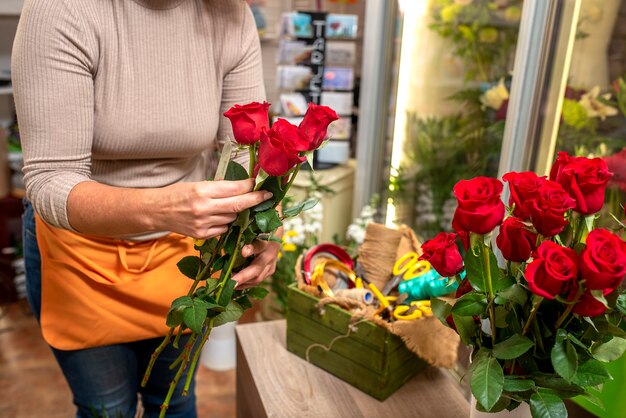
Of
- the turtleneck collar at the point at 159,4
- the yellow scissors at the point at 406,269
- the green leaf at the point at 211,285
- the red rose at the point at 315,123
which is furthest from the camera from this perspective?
the yellow scissors at the point at 406,269

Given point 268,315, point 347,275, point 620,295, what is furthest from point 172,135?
point 268,315

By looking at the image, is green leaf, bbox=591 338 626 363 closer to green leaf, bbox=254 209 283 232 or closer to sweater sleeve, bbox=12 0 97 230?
green leaf, bbox=254 209 283 232

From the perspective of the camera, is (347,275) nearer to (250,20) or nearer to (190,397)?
(190,397)

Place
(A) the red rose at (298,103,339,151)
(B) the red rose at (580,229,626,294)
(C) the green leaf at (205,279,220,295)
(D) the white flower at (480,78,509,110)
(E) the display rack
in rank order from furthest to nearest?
(E) the display rack < (D) the white flower at (480,78,509,110) < (C) the green leaf at (205,279,220,295) < (A) the red rose at (298,103,339,151) < (B) the red rose at (580,229,626,294)

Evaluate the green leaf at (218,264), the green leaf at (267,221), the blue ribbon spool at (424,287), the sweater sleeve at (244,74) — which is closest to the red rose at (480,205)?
the green leaf at (267,221)

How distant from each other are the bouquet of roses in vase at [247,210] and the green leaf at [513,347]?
30 cm

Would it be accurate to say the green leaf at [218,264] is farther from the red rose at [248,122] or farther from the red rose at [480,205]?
the red rose at [480,205]

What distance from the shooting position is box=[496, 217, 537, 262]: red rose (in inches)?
27.4

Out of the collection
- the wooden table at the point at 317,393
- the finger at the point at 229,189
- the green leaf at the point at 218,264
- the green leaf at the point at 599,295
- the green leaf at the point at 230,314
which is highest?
the finger at the point at 229,189

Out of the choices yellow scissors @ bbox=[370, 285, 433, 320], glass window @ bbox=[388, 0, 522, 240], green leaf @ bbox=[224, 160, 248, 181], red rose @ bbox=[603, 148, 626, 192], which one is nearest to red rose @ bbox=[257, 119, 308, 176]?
green leaf @ bbox=[224, 160, 248, 181]

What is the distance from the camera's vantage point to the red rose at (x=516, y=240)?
0.70m

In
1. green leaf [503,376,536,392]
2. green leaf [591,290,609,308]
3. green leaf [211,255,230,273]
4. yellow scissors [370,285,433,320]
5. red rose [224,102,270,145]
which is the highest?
red rose [224,102,270,145]

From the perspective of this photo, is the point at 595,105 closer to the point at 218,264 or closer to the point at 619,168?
the point at 619,168

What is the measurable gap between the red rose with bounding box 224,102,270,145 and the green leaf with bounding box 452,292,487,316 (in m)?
0.33
